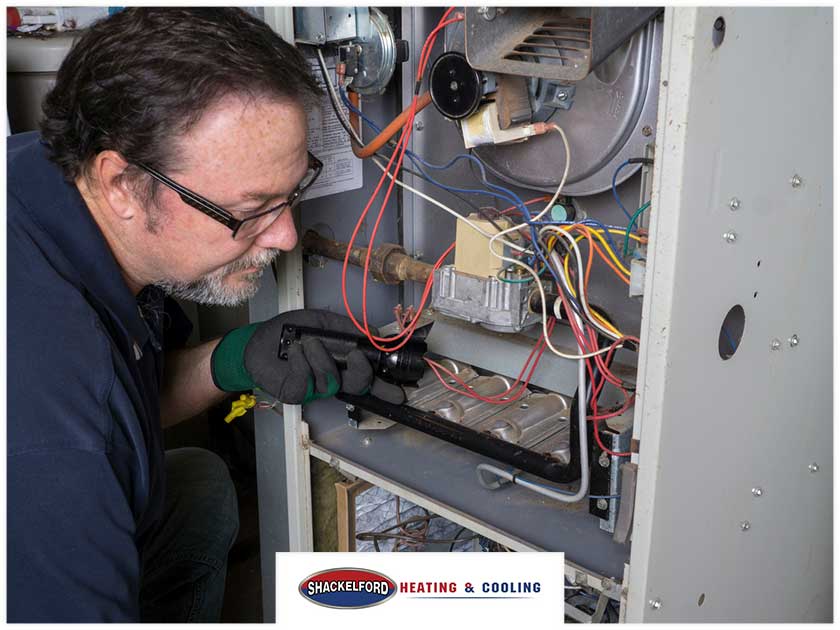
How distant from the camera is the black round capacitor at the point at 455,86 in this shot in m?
1.09

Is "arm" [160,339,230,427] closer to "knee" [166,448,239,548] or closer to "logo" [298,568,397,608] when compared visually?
"knee" [166,448,239,548]

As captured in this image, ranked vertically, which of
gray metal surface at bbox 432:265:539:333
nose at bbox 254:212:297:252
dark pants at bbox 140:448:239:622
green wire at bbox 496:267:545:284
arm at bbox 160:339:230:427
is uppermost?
nose at bbox 254:212:297:252

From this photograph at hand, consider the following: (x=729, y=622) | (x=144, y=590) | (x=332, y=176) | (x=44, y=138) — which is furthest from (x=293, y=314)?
(x=729, y=622)

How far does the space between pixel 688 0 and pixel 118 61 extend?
676 millimetres

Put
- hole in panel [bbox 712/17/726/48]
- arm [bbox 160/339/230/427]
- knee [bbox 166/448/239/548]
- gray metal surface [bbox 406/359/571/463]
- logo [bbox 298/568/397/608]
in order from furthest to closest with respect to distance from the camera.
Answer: knee [bbox 166/448/239/548], arm [bbox 160/339/230/427], gray metal surface [bbox 406/359/571/463], logo [bbox 298/568/397/608], hole in panel [bbox 712/17/726/48]

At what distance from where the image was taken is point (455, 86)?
111 centimetres

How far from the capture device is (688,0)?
768mm

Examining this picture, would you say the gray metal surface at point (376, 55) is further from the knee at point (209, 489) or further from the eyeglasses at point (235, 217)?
the knee at point (209, 489)

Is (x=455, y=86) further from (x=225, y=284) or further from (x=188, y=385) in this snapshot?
(x=188, y=385)

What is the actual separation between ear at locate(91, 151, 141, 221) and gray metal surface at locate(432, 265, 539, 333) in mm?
440

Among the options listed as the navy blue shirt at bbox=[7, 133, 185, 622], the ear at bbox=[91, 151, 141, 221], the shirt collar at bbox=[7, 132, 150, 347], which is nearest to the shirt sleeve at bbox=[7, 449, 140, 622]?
the navy blue shirt at bbox=[7, 133, 185, 622]

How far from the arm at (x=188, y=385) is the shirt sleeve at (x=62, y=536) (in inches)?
22.1

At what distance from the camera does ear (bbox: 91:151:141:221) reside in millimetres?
1052

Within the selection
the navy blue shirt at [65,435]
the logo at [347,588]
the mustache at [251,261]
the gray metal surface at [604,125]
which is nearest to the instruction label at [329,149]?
the mustache at [251,261]
